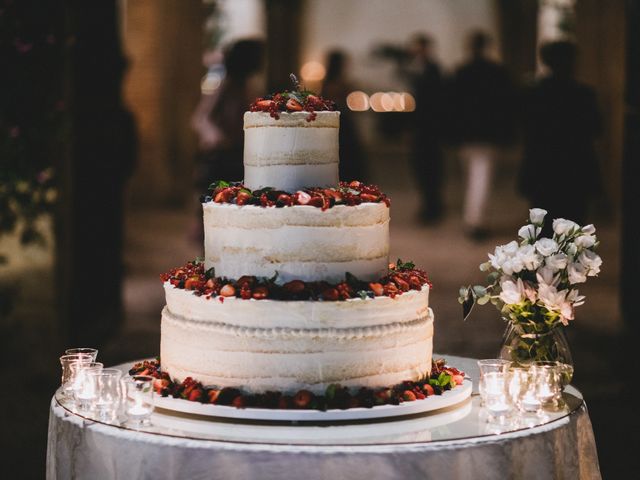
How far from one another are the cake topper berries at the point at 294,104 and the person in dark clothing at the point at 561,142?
449cm

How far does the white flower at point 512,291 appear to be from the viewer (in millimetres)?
4234

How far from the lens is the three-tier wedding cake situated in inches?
153

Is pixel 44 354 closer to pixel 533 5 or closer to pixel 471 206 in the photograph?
pixel 471 206

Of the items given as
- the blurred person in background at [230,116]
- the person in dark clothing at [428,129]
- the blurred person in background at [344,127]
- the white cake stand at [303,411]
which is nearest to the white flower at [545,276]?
the white cake stand at [303,411]

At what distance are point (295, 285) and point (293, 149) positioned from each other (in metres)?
0.49

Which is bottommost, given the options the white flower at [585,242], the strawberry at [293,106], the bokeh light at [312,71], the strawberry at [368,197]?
the white flower at [585,242]

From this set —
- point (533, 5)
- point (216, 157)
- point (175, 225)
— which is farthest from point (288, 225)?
point (533, 5)

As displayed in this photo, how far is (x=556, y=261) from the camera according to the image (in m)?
4.21

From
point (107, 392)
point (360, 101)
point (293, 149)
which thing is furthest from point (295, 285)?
point (360, 101)

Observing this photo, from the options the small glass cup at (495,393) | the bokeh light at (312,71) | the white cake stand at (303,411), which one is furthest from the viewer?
the bokeh light at (312,71)

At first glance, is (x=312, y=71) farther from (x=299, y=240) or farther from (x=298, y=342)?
(x=298, y=342)

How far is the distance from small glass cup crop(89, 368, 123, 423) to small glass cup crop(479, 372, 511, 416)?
1.17 metres

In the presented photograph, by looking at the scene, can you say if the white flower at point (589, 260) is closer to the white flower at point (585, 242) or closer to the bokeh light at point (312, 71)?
the white flower at point (585, 242)

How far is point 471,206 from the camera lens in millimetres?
12867
